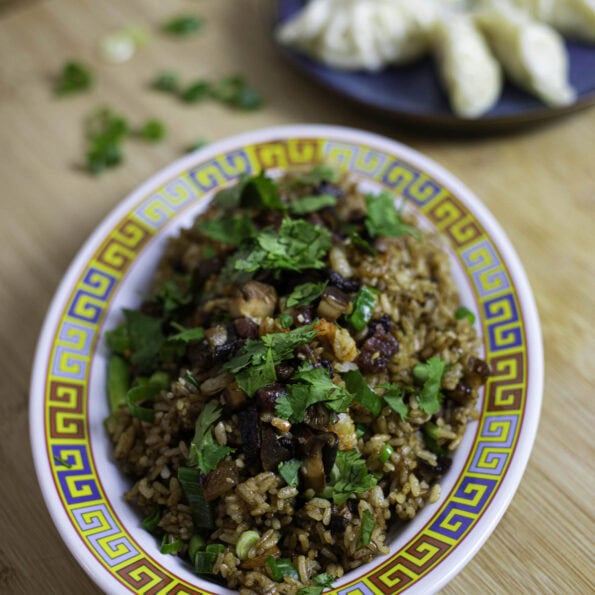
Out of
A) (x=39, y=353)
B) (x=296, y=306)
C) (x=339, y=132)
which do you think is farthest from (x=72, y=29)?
(x=296, y=306)

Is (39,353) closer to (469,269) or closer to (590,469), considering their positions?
(469,269)

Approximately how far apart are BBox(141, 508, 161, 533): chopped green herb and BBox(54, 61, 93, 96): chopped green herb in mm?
3141

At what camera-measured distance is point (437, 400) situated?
2.69m

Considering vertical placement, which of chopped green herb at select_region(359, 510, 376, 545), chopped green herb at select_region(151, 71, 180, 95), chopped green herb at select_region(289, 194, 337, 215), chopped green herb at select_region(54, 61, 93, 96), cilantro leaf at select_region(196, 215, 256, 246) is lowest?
chopped green herb at select_region(359, 510, 376, 545)

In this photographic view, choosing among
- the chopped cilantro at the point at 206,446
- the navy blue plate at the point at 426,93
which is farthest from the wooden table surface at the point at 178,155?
the chopped cilantro at the point at 206,446

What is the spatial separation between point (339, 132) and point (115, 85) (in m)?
1.89

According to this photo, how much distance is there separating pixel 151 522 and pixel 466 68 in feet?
9.86

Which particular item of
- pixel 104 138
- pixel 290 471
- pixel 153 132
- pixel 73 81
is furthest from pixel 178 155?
pixel 290 471

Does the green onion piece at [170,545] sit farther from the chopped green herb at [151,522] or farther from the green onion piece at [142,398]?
the green onion piece at [142,398]

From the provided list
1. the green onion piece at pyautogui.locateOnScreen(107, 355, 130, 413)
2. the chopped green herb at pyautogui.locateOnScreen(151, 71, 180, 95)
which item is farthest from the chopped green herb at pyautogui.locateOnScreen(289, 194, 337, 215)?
the chopped green herb at pyautogui.locateOnScreen(151, 71, 180, 95)

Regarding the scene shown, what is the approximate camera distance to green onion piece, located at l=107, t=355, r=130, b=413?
9.67ft

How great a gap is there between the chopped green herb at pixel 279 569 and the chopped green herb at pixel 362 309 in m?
0.89

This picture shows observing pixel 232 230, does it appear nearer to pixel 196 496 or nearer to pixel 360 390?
pixel 360 390

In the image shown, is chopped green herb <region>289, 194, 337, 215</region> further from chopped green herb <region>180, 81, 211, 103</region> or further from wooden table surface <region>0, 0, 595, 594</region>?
chopped green herb <region>180, 81, 211, 103</region>
